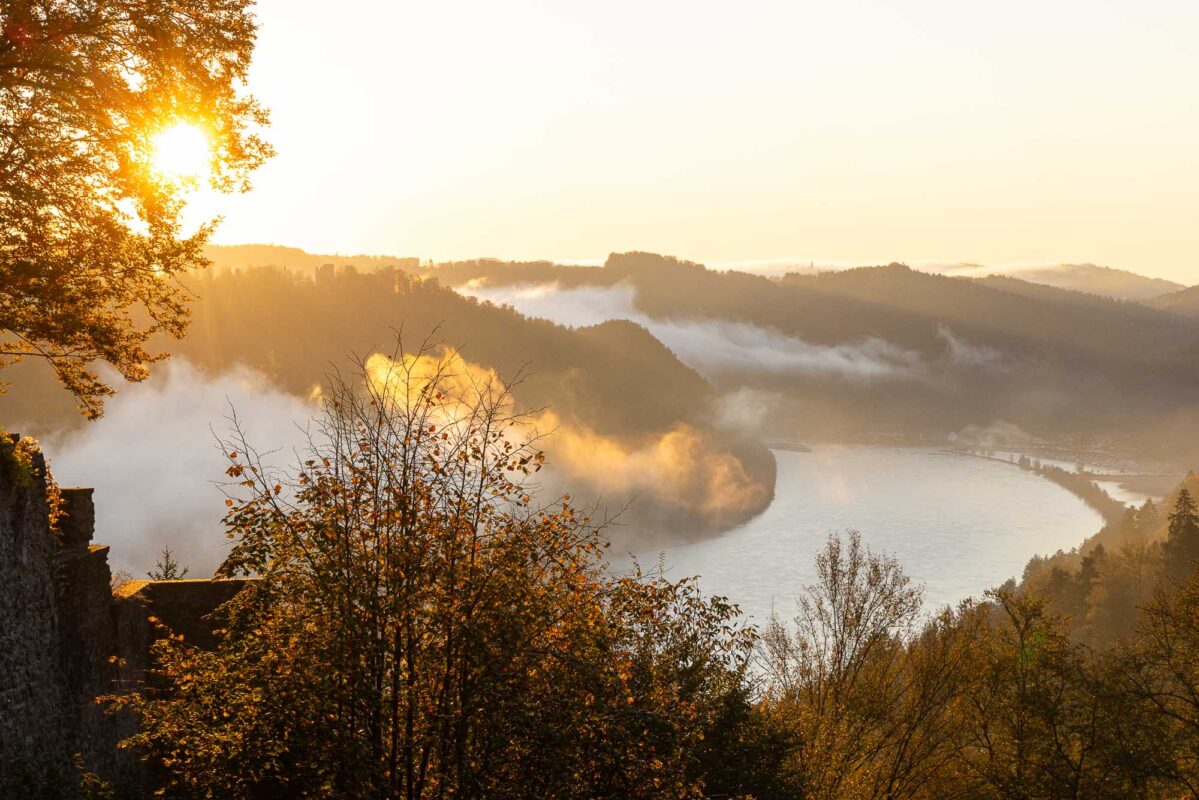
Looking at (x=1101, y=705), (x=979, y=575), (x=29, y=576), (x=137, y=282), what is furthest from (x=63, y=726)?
(x=979, y=575)

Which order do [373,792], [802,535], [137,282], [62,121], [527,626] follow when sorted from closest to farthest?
1. [373,792]
2. [527,626]
3. [62,121]
4. [137,282]
5. [802,535]

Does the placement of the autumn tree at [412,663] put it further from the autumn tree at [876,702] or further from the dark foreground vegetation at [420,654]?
the autumn tree at [876,702]

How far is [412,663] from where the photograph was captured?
10.1 meters

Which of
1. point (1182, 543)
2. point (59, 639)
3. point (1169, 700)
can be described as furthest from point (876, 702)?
point (1182, 543)

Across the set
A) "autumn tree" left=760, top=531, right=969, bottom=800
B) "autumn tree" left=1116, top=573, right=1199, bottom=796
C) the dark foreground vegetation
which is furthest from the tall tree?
the dark foreground vegetation

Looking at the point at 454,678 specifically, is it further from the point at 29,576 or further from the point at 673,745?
the point at 29,576

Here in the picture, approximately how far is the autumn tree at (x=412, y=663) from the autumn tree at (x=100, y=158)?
415 centimetres

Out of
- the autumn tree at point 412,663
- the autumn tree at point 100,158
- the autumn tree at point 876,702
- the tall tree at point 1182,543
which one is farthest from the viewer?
the tall tree at point 1182,543

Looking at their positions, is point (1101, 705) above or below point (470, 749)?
below

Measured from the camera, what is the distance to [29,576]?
46.3 ft

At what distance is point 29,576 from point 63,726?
2474 mm

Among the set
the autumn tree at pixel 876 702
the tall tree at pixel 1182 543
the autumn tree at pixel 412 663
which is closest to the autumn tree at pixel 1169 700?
the autumn tree at pixel 876 702

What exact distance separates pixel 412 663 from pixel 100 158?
831 cm

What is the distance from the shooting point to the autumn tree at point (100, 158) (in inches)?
480
